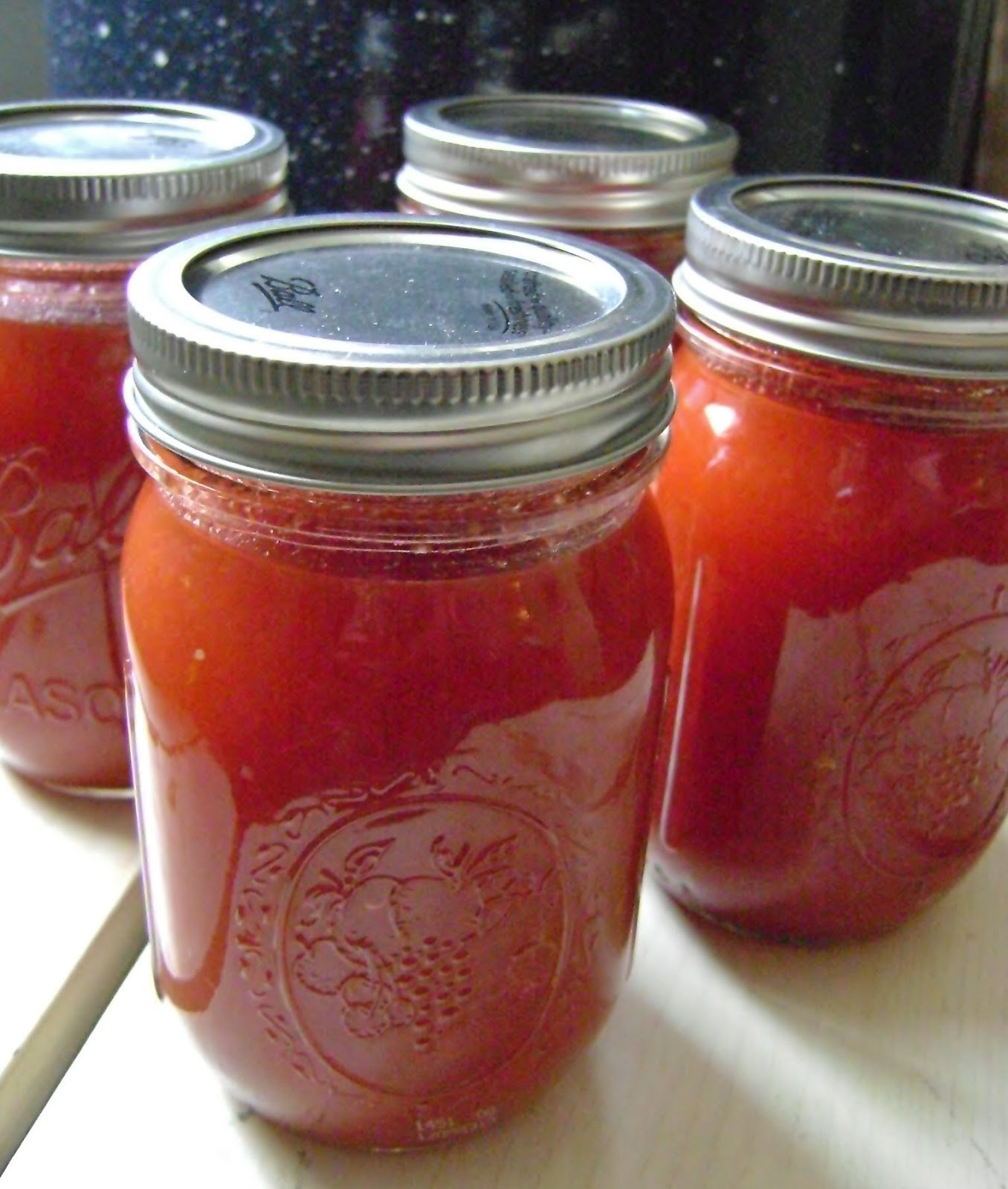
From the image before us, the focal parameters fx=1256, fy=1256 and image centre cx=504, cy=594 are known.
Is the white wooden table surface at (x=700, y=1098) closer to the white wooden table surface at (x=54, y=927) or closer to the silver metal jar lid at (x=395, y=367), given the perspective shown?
the white wooden table surface at (x=54, y=927)

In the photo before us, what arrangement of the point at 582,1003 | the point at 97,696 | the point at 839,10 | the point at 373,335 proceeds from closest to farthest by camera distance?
the point at 373,335 < the point at 582,1003 < the point at 97,696 < the point at 839,10

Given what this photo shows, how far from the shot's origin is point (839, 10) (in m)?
0.78

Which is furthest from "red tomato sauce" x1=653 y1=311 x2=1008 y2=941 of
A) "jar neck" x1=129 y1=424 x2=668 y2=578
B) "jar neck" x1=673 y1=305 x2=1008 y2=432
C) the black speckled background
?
the black speckled background

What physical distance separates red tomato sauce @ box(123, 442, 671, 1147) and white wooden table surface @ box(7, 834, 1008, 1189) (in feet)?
0.08

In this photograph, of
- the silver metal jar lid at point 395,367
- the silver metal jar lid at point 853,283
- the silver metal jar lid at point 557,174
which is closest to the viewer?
the silver metal jar lid at point 395,367

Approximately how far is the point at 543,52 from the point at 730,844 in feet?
1.77

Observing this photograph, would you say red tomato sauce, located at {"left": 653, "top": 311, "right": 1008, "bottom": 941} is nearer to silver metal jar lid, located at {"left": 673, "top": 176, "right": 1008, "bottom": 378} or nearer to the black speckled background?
silver metal jar lid, located at {"left": 673, "top": 176, "right": 1008, "bottom": 378}

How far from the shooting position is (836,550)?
52cm

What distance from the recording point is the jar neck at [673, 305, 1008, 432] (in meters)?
0.49

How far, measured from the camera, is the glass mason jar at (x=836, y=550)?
1.61ft

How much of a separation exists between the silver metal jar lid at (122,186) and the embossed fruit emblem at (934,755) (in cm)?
37

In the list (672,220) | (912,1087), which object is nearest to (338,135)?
(672,220)

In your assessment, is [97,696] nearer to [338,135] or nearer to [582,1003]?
[582,1003]

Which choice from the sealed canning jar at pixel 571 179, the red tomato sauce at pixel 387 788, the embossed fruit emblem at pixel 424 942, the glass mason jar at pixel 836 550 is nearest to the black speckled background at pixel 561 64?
the sealed canning jar at pixel 571 179
